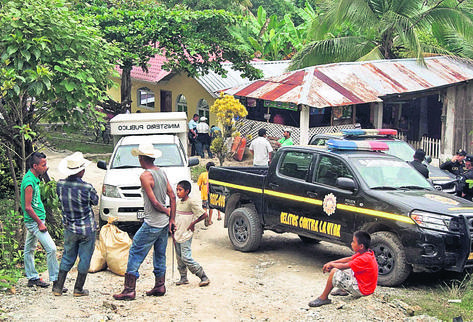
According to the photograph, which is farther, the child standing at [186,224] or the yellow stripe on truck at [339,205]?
the yellow stripe on truck at [339,205]

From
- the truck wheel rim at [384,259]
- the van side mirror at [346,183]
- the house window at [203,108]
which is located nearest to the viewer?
the truck wheel rim at [384,259]

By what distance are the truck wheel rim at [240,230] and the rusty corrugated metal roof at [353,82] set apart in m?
8.77

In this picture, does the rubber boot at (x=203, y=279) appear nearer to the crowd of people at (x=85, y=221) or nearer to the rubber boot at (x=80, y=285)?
the crowd of people at (x=85, y=221)

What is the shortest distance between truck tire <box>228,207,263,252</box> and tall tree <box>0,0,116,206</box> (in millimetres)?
2921

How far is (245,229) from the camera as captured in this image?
405 inches

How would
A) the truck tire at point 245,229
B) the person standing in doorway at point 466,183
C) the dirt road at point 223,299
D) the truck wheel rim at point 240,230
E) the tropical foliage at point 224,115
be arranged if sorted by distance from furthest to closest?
1. the tropical foliage at point 224,115
2. the person standing in doorway at point 466,183
3. the truck wheel rim at point 240,230
4. the truck tire at point 245,229
5. the dirt road at point 223,299

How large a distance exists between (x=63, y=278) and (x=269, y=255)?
3770 mm

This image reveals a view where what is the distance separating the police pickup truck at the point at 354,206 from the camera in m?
7.95

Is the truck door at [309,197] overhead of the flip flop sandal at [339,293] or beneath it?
overhead

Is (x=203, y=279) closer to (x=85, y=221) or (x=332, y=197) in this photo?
(x=85, y=221)

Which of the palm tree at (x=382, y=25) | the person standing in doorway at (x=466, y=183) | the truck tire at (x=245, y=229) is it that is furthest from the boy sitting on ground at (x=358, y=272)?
the palm tree at (x=382, y=25)

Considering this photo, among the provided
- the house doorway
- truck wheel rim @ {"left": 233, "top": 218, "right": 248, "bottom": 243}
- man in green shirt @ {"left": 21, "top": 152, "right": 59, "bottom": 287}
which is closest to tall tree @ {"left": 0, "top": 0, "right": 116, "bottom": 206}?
man in green shirt @ {"left": 21, "top": 152, "right": 59, "bottom": 287}

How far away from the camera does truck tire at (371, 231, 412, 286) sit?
8.08m

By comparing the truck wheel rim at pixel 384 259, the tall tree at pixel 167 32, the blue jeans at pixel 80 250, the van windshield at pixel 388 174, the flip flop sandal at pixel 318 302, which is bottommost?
the flip flop sandal at pixel 318 302
